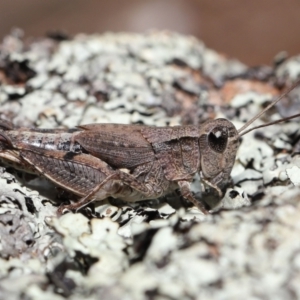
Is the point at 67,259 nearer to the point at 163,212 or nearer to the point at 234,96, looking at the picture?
the point at 163,212

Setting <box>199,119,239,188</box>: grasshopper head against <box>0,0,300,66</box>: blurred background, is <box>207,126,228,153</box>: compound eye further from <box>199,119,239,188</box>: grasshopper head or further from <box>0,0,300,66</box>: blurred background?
<box>0,0,300,66</box>: blurred background

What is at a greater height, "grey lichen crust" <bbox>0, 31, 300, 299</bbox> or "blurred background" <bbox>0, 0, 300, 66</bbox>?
"blurred background" <bbox>0, 0, 300, 66</bbox>

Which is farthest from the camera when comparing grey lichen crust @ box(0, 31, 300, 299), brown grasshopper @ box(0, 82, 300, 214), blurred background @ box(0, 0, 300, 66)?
blurred background @ box(0, 0, 300, 66)

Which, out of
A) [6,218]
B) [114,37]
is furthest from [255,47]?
[6,218]

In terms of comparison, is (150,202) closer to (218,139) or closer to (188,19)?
(218,139)

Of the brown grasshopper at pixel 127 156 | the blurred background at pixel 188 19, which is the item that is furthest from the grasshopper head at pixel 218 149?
the blurred background at pixel 188 19

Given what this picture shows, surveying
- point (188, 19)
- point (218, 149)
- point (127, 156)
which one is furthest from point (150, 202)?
point (188, 19)

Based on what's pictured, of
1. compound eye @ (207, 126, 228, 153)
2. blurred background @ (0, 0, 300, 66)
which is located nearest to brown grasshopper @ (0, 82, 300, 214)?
compound eye @ (207, 126, 228, 153)

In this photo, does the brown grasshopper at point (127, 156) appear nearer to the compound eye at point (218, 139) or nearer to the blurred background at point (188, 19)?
the compound eye at point (218, 139)
